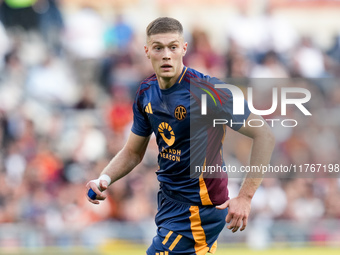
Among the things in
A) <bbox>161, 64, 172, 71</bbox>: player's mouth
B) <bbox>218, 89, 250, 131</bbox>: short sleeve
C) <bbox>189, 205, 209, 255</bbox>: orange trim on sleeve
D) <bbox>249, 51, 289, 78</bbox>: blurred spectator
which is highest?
<bbox>249, 51, 289, 78</bbox>: blurred spectator

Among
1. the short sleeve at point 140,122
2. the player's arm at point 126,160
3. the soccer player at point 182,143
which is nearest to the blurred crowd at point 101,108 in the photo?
the player's arm at point 126,160

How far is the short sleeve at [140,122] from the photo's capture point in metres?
5.68

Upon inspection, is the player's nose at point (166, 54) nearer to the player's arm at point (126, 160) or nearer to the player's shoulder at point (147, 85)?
the player's shoulder at point (147, 85)

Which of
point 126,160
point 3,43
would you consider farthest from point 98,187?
point 3,43

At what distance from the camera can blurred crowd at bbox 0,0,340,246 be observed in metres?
11.4

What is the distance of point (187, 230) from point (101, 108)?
7611 millimetres

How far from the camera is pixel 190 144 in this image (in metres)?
5.36

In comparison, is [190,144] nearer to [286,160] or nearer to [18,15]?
[286,160]

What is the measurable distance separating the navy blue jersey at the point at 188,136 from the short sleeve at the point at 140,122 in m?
0.17

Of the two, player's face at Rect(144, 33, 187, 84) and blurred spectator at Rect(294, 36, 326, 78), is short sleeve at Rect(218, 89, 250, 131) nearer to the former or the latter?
player's face at Rect(144, 33, 187, 84)

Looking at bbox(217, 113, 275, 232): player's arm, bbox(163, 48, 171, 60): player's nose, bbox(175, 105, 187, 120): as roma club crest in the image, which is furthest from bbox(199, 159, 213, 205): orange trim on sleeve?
bbox(163, 48, 171, 60): player's nose

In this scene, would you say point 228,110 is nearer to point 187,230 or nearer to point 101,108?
point 187,230

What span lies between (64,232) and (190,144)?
5.92 metres

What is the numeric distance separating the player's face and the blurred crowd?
608 cm
